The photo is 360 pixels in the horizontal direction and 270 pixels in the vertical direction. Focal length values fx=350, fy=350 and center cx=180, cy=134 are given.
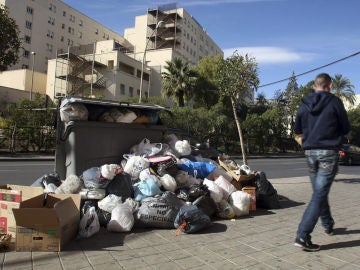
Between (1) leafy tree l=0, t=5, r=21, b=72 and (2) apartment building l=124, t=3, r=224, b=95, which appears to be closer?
(1) leafy tree l=0, t=5, r=21, b=72

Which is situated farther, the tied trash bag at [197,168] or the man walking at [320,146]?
the tied trash bag at [197,168]

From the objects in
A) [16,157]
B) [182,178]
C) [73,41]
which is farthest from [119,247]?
[73,41]

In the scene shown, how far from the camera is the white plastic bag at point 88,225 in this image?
4.34 meters

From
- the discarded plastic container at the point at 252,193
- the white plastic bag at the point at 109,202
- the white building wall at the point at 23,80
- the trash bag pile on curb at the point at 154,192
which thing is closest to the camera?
the trash bag pile on curb at the point at 154,192

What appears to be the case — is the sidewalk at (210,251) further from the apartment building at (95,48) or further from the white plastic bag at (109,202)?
the apartment building at (95,48)

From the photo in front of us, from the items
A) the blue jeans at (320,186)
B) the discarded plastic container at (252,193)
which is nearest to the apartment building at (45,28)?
the discarded plastic container at (252,193)

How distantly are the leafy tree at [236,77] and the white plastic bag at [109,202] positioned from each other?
597cm

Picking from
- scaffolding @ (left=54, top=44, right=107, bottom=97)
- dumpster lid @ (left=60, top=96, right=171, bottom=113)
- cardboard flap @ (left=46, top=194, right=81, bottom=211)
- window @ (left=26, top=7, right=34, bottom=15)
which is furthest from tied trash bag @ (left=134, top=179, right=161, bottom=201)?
window @ (left=26, top=7, right=34, bottom=15)

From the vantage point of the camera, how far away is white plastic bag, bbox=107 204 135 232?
462cm

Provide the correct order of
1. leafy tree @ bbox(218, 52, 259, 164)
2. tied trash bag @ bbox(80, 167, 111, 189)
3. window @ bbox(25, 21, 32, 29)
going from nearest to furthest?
tied trash bag @ bbox(80, 167, 111, 189) → leafy tree @ bbox(218, 52, 259, 164) → window @ bbox(25, 21, 32, 29)

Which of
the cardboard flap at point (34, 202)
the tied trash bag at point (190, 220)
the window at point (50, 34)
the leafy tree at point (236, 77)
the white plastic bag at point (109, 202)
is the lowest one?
the tied trash bag at point (190, 220)

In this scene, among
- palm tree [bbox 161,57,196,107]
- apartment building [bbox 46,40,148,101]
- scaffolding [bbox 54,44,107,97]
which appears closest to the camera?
palm tree [bbox 161,57,196,107]

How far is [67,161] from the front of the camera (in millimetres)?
6105

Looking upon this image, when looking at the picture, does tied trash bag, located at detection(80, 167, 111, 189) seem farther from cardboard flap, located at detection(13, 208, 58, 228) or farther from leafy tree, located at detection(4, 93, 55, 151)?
leafy tree, located at detection(4, 93, 55, 151)
